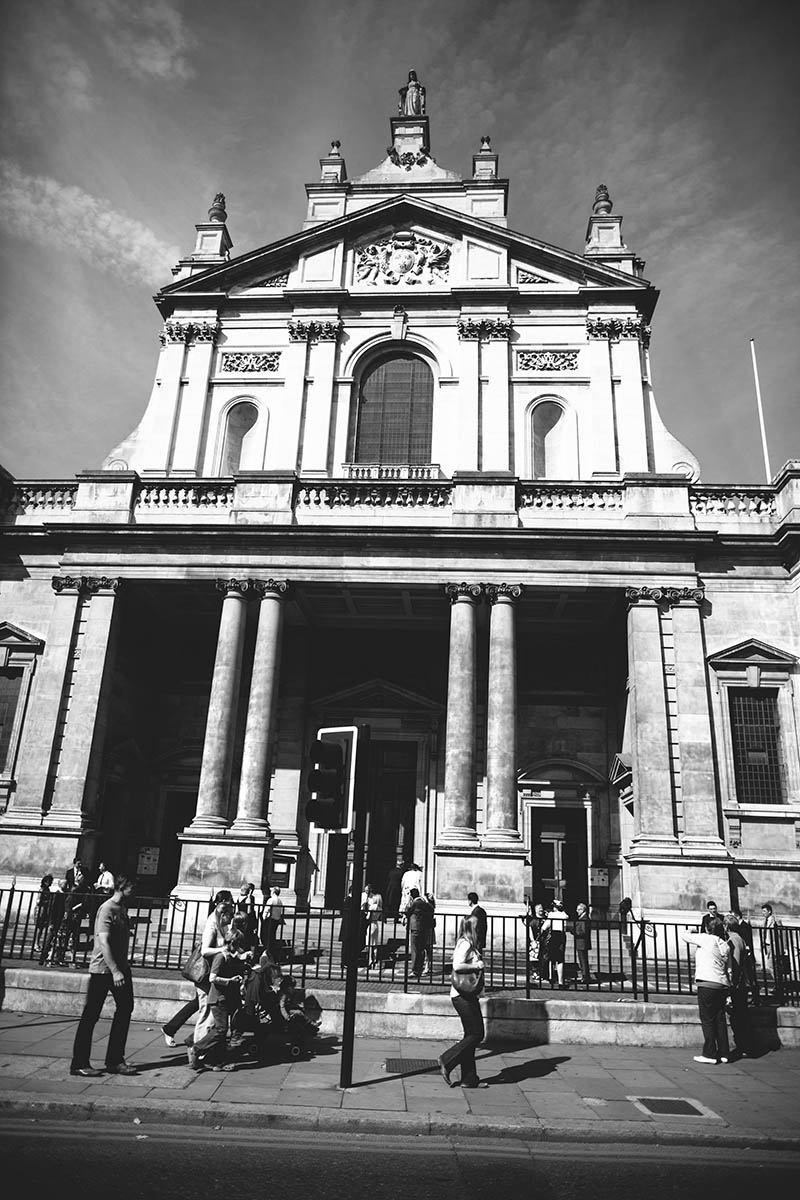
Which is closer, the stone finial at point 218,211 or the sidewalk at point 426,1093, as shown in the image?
the sidewalk at point 426,1093

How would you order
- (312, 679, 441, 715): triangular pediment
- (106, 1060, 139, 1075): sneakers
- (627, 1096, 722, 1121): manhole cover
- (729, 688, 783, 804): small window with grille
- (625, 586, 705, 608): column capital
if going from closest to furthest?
(627, 1096, 722, 1121): manhole cover → (106, 1060, 139, 1075): sneakers → (729, 688, 783, 804): small window with grille → (625, 586, 705, 608): column capital → (312, 679, 441, 715): triangular pediment

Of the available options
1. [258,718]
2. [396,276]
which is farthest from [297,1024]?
[396,276]

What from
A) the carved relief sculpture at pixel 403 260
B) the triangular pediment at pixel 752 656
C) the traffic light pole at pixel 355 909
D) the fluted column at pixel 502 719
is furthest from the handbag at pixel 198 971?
the carved relief sculpture at pixel 403 260

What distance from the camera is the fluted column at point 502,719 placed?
1736 cm

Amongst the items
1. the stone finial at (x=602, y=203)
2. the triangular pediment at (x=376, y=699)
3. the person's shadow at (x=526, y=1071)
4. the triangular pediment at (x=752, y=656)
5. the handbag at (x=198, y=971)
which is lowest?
the person's shadow at (x=526, y=1071)

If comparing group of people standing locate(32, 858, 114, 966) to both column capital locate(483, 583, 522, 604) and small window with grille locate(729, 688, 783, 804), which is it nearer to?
column capital locate(483, 583, 522, 604)

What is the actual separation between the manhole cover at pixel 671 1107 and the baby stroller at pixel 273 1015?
3.74 metres

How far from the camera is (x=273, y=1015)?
32.9 ft

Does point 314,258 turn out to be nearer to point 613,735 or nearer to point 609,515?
point 609,515

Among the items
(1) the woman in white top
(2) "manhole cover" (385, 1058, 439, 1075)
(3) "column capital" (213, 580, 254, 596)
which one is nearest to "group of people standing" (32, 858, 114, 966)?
(2) "manhole cover" (385, 1058, 439, 1075)

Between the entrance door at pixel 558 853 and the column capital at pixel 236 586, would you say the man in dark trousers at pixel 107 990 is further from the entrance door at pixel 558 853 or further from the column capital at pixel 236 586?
the entrance door at pixel 558 853

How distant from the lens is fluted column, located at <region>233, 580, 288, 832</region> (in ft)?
59.0

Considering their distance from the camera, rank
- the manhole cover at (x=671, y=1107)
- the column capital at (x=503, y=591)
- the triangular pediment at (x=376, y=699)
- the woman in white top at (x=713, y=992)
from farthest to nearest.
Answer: the triangular pediment at (x=376, y=699) < the column capital at (x=503, y=591) < the woman in white top at (x=713, y=992) < the manhole cover at (x=671, y=1107)

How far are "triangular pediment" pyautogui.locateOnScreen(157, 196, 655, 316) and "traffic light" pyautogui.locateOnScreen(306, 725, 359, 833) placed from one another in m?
19.4
